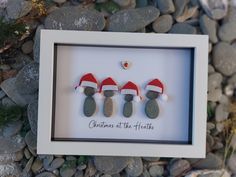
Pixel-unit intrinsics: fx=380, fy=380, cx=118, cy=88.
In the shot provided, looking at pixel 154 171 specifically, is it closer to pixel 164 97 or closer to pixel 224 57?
pixel 164 97

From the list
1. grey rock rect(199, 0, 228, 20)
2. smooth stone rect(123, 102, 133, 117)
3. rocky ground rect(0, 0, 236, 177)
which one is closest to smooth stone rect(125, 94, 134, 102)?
smooth stone rect(123, 102, 133, 117)

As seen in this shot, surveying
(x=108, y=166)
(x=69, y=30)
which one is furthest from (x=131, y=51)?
(x=108, y=166)

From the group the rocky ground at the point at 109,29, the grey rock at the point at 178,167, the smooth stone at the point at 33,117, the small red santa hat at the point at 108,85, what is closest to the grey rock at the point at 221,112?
the rocky ground at the point at 109,29

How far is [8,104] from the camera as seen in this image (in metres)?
0.73

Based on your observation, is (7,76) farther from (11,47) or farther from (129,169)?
(129,169)

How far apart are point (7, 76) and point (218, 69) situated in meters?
0.41

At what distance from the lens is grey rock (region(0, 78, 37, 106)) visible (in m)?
0.73

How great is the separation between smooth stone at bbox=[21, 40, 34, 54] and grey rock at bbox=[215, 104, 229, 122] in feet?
1.26

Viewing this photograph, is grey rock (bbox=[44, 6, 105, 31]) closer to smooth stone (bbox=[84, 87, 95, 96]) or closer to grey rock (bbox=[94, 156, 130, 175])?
smooth stone (bbox=[84, 87, 95, 96])

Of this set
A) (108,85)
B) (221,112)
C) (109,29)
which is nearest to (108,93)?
(108,85)

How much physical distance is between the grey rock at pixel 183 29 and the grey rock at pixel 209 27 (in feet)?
0.07

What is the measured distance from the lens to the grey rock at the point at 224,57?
2.43ft

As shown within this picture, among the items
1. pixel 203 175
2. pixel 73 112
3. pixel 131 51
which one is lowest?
pixel 203 175

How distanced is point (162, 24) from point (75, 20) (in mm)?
168
